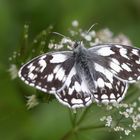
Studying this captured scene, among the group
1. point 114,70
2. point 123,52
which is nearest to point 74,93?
point 114,70

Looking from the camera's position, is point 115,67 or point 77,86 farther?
point 115,67

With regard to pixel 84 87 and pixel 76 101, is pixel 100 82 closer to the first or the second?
pixel 84 87

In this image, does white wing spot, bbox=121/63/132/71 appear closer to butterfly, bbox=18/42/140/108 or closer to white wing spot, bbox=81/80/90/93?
butterfly, bbox=18/42/140/108

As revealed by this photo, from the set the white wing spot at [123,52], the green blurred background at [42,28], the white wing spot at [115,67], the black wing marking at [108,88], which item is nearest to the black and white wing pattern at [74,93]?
the black wing marking at [108,88]

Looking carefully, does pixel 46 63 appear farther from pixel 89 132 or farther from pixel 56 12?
pixel 56 12

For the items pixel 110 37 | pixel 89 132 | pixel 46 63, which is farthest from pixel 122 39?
pixel 46 63

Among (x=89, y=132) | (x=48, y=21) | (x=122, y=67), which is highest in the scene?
(x=48, y=21)
